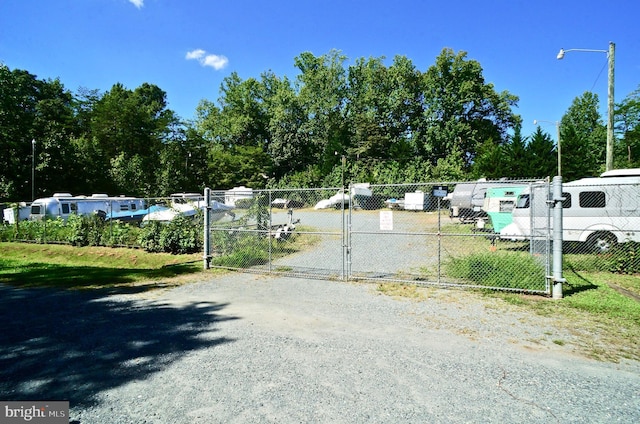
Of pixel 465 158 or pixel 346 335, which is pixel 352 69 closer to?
pixel 465 158

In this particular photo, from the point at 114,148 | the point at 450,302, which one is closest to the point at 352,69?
the point at 114,148

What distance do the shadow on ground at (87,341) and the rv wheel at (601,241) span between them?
32.2ft

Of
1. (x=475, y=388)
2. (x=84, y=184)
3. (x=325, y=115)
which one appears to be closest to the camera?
(x=475, y=388)

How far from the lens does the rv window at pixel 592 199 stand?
10209 millimetres

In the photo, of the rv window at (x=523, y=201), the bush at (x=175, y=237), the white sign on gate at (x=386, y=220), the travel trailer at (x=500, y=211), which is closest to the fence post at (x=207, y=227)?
the bush at (x=175, y=237)

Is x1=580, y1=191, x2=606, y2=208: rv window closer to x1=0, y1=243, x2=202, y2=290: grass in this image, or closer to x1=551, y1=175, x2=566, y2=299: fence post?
x1=551, y1=175, x2=566, y2=299: fence post

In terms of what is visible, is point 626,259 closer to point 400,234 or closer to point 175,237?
point 400,234

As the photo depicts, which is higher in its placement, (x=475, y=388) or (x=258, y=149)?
(x=258, y=149)

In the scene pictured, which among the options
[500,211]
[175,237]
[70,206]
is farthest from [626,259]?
[70,206]

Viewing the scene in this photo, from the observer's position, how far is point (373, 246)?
13914 millimetres

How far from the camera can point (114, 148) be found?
44375mm

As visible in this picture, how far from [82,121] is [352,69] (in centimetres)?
4004

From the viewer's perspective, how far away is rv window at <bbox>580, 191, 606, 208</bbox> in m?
10.2

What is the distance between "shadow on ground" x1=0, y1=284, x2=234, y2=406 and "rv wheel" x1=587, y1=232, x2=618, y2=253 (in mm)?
9829
